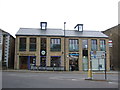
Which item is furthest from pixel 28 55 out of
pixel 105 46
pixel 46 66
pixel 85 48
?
pixel 105 46

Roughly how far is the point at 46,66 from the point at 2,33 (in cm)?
1038

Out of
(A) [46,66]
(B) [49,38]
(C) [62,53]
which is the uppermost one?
(B) [49,38]

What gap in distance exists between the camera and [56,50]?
1463 inches

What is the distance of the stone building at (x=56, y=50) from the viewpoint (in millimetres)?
36438

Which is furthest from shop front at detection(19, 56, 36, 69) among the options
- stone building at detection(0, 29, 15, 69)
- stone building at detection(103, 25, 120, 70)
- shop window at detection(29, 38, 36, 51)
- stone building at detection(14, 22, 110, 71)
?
stone building at detection(103, 25, 120, 70)

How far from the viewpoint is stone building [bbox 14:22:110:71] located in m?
36.4

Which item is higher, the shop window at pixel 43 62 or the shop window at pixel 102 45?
the shop window at pixel 102 45

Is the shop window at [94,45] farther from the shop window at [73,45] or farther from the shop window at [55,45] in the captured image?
the shop window at [55,45]

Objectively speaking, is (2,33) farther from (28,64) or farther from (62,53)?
(62,53)

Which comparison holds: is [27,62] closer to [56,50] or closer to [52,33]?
[56,50]

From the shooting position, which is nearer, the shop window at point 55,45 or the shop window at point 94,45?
the shop window at point 55,45

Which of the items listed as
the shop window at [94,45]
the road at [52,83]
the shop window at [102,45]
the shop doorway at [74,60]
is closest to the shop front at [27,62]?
the shop doorway at [74,60]

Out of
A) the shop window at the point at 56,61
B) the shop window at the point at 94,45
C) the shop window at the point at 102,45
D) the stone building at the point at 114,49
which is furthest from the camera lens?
the stone building at the point at 114,49

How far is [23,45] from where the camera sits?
120 feet
